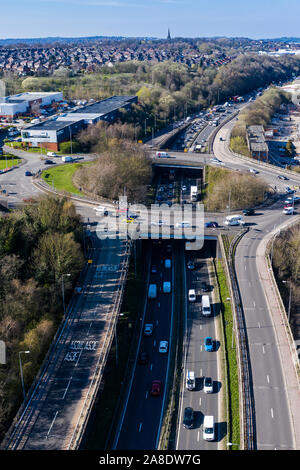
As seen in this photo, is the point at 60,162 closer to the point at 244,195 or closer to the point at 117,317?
the point at 244,195

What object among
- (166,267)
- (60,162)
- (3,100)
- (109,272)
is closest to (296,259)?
(166,267)

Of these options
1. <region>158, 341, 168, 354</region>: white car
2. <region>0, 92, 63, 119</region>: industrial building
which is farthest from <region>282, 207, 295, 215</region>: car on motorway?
<region>0, 92, 63, 119</region>: industrial building

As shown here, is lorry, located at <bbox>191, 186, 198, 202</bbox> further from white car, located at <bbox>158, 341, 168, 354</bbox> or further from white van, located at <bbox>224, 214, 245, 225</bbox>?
white car, located at <bbox>158, 341, 168, 354</bbox>

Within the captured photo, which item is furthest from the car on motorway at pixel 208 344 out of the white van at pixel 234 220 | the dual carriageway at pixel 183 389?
the white van at pixel 234 220

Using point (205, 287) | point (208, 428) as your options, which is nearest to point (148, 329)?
point (205, 287)

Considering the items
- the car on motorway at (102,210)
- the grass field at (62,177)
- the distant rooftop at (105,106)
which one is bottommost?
the car on motorway at (102,210)

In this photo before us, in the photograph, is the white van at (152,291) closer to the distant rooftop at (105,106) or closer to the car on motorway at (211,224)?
the car on motorway at (211,224)
